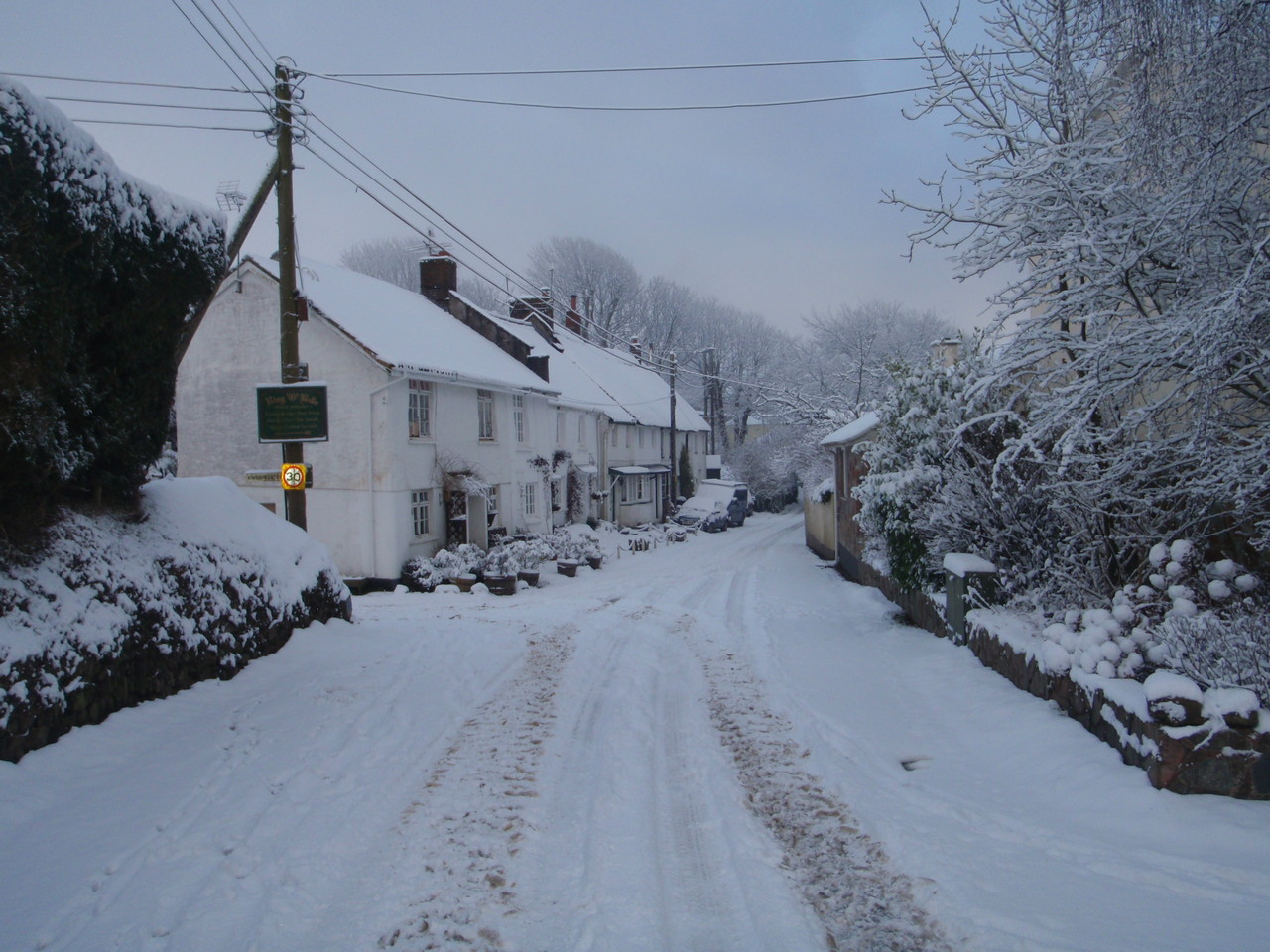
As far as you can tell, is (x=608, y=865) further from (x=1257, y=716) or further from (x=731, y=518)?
(x=731, y=518)

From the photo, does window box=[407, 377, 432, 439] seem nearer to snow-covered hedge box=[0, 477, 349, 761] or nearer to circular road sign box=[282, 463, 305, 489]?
circular road sign box=[282, 463, 305, 489]

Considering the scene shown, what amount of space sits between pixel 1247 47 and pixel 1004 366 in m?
2.78

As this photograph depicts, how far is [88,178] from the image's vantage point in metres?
5.91

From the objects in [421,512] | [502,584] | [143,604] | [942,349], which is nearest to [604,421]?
[421,512]

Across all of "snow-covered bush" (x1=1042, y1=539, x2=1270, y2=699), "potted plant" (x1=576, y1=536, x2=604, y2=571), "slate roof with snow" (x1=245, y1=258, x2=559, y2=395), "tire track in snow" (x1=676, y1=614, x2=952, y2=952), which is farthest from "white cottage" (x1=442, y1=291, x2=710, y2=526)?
"snow-covered bush" (x1=1042, y1=539, x2=1270, y2=699)

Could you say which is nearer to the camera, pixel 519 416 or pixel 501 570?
pixel 501 570

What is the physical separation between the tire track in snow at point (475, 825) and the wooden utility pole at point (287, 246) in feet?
16.7

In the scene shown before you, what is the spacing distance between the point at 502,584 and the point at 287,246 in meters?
8.31

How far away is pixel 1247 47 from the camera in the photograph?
16.3ft

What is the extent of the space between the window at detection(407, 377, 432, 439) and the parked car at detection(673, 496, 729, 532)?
16411mm

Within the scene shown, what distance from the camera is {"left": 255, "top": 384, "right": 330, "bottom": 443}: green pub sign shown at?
396 inches

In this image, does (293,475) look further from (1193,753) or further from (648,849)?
(1193,753)

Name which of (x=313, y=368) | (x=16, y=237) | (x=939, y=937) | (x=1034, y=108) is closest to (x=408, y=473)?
(x=313, y=368)

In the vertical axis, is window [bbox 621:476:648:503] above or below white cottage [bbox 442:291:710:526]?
below
